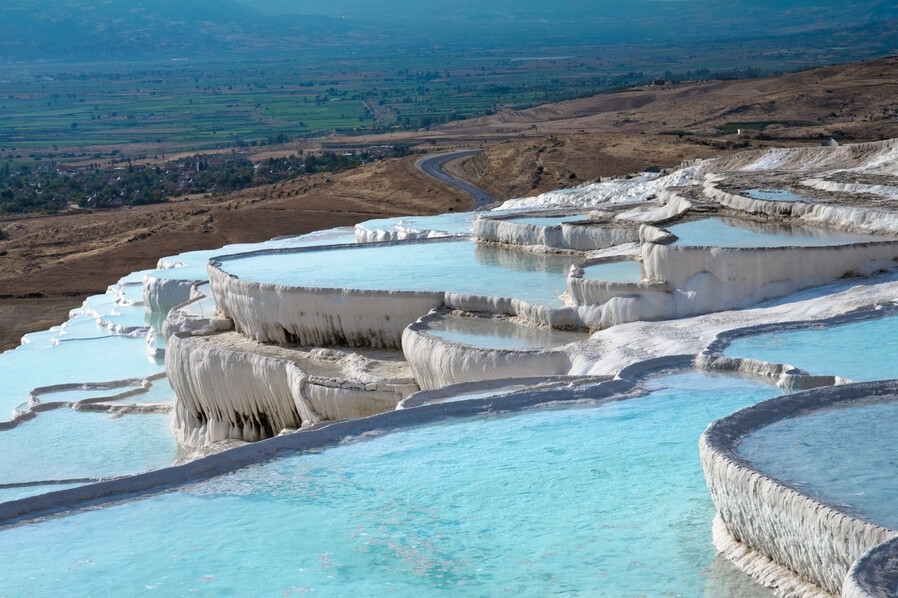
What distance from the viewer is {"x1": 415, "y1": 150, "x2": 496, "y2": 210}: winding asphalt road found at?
32.3 meters

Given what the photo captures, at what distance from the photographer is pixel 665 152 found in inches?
1325

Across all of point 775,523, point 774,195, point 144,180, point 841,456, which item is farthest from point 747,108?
point 775,523

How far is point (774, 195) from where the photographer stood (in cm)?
1438

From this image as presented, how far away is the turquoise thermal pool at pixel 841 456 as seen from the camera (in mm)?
5102

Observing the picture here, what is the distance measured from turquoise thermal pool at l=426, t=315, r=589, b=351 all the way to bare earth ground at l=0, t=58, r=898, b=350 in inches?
503

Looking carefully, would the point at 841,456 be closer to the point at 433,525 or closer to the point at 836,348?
the point at 433,525

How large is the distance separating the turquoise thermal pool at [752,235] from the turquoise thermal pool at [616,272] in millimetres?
442

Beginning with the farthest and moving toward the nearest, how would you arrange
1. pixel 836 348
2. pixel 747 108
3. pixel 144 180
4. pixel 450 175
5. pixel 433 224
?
pixel 144 180
pixel 747 108
pixel 450 175
pixel 433 224
pixel 836 348

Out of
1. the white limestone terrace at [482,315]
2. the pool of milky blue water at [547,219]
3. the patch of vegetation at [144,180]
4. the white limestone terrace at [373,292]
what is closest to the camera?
the white limestone terrace at [482,315]

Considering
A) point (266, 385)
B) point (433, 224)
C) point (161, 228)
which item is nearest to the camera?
point (266, 385)

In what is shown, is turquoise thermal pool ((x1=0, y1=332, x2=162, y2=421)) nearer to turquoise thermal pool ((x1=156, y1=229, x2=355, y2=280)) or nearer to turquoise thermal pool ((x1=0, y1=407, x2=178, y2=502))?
turquoise thermal pool ((x1=0, y1=407, x2=178, y2=502))

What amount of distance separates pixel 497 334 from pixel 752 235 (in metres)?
3.04

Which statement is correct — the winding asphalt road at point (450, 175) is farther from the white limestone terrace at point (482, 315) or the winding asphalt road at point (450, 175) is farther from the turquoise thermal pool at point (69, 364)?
the white limestone terrace at point (482, 315)

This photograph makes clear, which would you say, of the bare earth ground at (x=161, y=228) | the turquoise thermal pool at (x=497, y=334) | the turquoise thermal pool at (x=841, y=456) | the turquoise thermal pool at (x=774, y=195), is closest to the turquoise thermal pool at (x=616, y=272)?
the turquoise thermal pool at (x=497, y=334)
